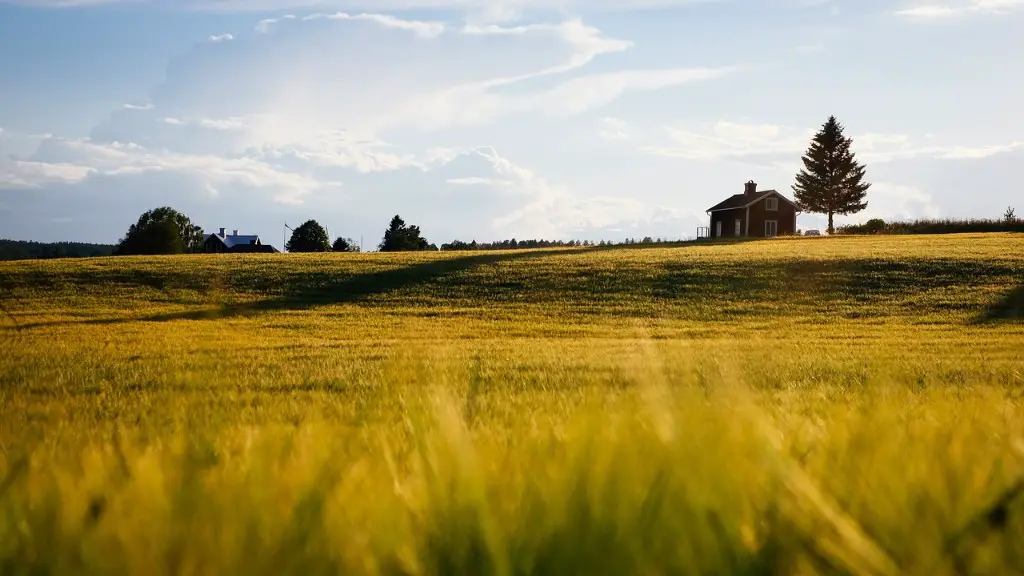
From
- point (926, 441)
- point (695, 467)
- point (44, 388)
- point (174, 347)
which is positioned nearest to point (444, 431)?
point (695, 467)

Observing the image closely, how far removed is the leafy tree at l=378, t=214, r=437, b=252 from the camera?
90312 mm

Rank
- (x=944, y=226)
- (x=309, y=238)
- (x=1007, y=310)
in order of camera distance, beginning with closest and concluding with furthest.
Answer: (x=1007, y=310), (x=944, y=226), (x=309, y=238)

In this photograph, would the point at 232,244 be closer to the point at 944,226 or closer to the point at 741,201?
the point at 741,201

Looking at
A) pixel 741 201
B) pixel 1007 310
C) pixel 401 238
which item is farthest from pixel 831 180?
pixel 1007 310

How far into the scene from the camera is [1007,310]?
86.8 feet

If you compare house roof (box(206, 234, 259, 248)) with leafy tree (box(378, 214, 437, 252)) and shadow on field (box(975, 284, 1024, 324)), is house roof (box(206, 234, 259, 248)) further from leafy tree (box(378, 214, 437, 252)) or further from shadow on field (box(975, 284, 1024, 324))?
shadow on field (box(975, 284, 1024, 324))

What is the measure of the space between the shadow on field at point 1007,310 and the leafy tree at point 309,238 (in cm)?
8221

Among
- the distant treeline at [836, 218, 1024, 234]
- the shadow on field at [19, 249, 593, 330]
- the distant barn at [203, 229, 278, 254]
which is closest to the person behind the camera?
the shadow on field at [19, 249, 593, 330]

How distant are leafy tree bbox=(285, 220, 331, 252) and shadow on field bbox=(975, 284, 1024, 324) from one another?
8221cm

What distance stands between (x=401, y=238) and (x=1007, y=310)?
237ft

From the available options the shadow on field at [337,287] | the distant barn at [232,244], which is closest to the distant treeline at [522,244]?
the shadow on field at [337,287]

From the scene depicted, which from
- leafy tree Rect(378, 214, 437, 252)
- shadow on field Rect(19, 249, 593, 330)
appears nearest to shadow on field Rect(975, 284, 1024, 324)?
shadow on field Rect(19, 249, 593, 330)

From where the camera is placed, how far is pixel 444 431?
0.97 metres

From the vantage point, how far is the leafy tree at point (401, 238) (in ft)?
296
